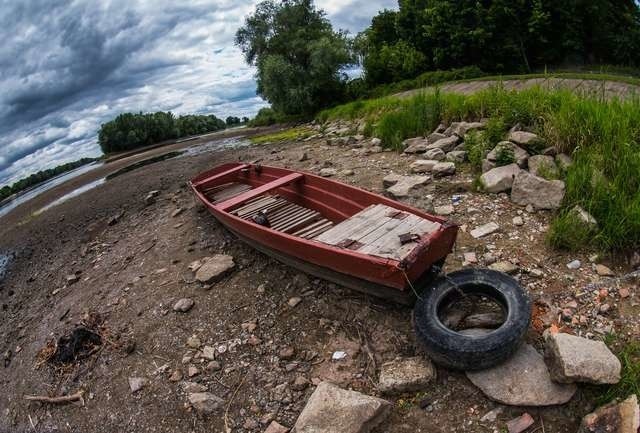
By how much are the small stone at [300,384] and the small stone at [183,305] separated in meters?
2.06

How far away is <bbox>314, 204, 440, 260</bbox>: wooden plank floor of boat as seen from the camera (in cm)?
385

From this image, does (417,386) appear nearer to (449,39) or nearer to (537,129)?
(537,129)

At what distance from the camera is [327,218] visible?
6.31 m

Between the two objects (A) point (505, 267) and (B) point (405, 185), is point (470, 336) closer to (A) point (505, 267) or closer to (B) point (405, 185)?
(A) point (505, 267)

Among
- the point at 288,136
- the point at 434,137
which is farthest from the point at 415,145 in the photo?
the point at 288,136

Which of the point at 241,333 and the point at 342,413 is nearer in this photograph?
the point at 342,413

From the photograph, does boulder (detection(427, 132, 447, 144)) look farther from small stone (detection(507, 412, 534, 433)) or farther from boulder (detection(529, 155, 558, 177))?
small stone (detection(507, 412, 534, 433))

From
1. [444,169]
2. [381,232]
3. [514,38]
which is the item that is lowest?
[444,169]

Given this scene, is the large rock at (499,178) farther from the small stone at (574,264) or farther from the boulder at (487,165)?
the small stone at (574,264)

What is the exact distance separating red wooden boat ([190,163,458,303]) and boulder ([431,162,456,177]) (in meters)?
2.02

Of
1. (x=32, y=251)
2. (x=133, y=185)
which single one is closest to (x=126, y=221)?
(x=32, y=251)

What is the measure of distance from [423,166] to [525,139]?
176 cm

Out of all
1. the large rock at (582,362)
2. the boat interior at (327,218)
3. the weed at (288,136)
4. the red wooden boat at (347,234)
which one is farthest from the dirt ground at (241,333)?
the weed at (288,136)

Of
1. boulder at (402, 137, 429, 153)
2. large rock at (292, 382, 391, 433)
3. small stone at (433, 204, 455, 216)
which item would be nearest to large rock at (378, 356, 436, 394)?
large rock at (292, 382, 391, 433)
